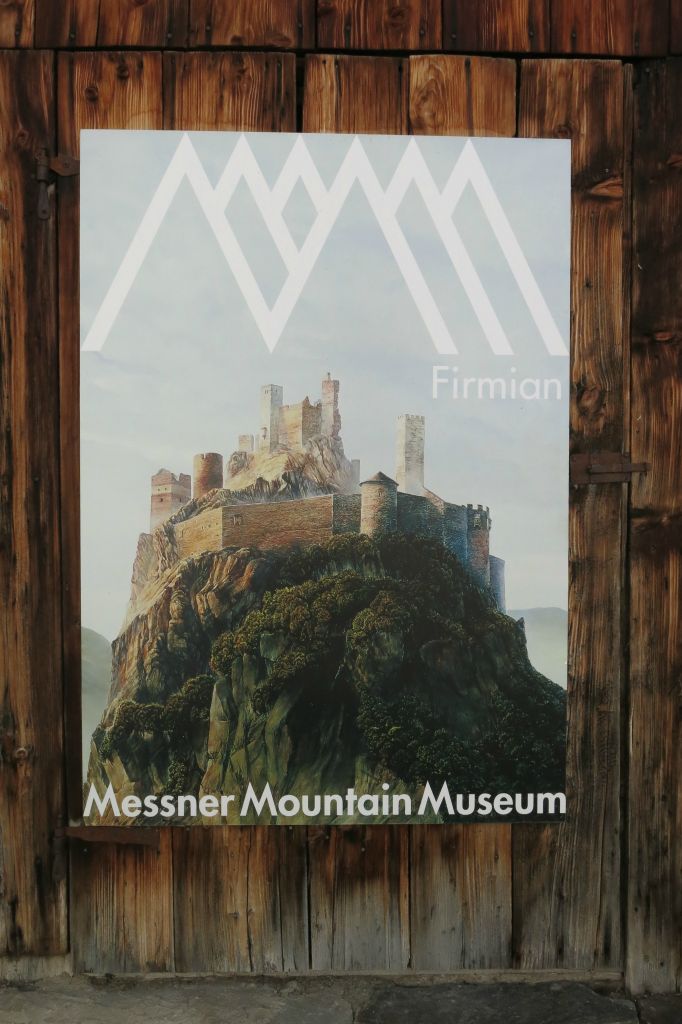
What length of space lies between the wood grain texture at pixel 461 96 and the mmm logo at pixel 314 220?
8 centimetres

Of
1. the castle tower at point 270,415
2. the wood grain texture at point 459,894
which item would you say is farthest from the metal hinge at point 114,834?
the castle tower at point 270,415

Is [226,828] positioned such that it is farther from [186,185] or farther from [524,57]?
[524,57]

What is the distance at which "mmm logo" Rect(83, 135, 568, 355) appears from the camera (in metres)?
2.63

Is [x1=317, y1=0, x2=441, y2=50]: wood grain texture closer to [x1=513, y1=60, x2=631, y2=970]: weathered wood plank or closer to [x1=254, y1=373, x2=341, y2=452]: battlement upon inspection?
[x1=513, y1=60, x2=631, y2=970]: weathered wood plank

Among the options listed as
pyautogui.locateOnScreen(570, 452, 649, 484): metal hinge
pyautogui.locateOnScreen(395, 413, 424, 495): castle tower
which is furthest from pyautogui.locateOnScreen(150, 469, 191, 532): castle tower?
pyautogui.locateOnScreen(570, 452, 649, 484): metal hinge

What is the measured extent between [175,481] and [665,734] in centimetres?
167

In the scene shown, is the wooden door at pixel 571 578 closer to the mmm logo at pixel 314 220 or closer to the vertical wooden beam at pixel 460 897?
the vertical wooden beam at pixel 460 897

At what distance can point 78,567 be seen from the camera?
106 inches

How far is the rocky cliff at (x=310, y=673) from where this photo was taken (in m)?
2.67

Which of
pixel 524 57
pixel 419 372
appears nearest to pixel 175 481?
pixel 419 372

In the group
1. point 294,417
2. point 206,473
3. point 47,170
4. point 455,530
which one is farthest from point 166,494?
point 47,170

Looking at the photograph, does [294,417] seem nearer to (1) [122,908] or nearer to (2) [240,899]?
(2) [240,899]

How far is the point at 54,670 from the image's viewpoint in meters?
2.70

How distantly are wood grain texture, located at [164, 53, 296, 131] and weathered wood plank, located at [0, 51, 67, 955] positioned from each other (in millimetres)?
374
